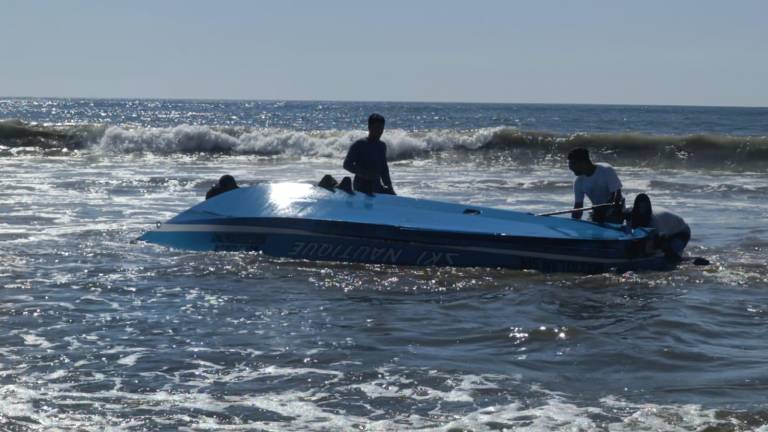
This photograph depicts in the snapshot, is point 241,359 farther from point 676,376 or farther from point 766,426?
point 766,426

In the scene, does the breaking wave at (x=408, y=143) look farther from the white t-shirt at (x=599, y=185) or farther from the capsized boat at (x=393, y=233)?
the capsized boat at (x=393, y=233)

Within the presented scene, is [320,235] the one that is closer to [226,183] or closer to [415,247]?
[415,247]

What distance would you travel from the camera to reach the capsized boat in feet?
29.8

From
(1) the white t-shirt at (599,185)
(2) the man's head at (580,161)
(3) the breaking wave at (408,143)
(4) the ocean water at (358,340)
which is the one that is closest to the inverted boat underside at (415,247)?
(4) the ocean water at (358,340)

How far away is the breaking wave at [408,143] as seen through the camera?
26.8 m

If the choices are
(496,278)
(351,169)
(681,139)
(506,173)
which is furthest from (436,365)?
(681,139)

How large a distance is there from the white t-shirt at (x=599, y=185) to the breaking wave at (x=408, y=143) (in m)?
16.6

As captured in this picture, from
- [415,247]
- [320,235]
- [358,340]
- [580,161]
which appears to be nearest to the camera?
[358,340]

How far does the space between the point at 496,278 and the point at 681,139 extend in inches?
796

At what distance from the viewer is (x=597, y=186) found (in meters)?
9.78

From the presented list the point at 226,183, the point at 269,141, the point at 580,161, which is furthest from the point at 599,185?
the point at 269,141

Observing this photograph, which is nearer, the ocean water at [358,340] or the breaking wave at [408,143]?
the ocean water at [358,340]

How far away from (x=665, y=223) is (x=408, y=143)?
19.1m

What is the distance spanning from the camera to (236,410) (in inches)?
209
